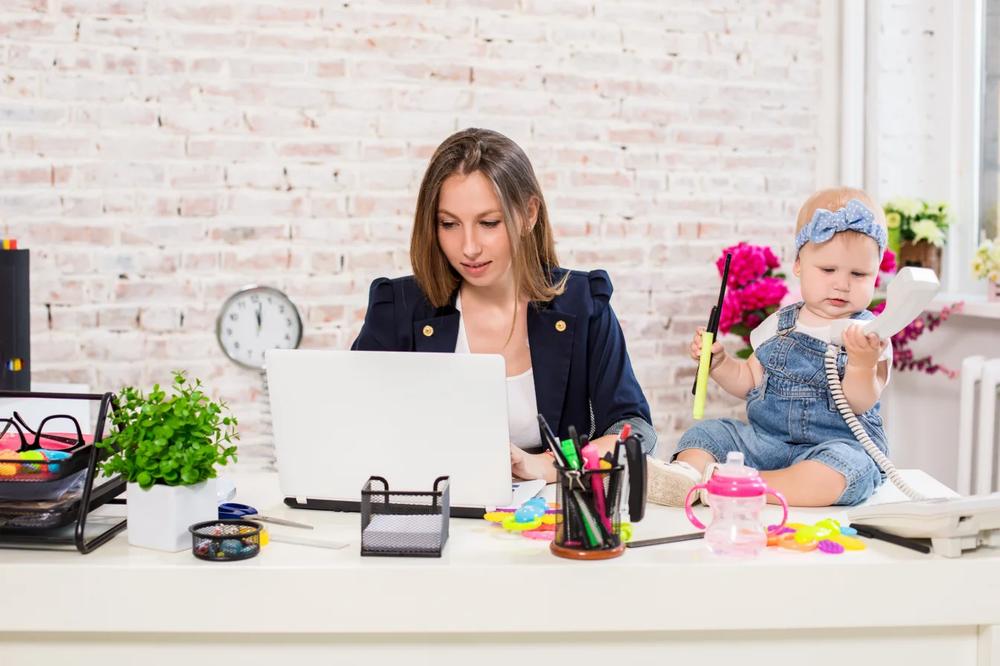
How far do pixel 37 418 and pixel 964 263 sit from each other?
2802mm

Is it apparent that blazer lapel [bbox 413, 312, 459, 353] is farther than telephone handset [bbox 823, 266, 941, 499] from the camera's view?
Yes

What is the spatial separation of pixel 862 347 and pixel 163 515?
111cm

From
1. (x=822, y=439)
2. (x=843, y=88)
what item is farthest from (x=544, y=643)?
(x=843, y=88)

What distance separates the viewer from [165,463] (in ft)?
4.40

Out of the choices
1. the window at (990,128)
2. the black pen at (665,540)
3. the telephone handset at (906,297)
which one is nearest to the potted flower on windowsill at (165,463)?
the black pen at (665,540)

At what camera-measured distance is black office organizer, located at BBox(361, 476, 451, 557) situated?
131 centimetres

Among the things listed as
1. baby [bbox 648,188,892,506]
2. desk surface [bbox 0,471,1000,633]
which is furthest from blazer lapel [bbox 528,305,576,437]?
desk surface [bbox 0,471,1000,633]

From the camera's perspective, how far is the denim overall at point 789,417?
180 centimetres

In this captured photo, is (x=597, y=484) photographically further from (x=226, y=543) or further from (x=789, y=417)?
(x=789, y=417)

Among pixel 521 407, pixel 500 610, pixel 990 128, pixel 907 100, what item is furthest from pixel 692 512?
pixel 907 100

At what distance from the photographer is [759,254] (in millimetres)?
3303

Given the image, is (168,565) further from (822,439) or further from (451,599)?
(822,439)

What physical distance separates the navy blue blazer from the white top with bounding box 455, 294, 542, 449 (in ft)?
0.07

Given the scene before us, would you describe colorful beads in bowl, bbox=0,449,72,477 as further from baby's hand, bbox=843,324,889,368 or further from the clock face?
the clock face
